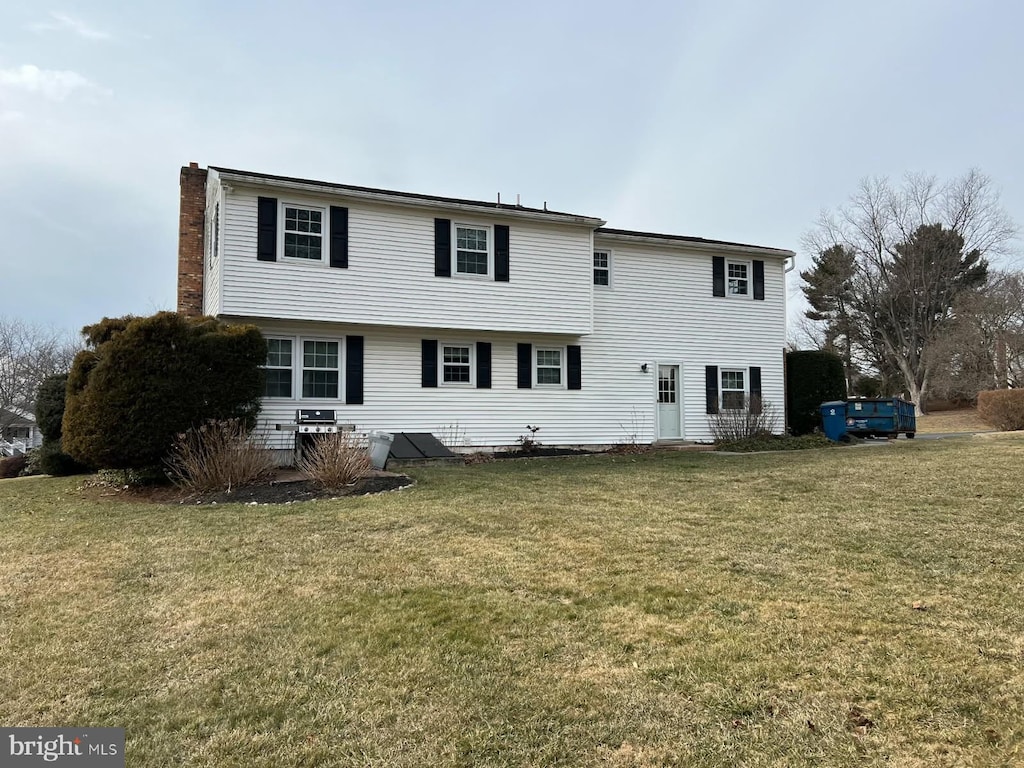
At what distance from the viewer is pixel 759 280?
57.4 feet

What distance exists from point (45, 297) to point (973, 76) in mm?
42861

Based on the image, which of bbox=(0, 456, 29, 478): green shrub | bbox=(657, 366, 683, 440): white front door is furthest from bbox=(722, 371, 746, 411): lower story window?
bbox=(0, 456, 29, 478): green shrub

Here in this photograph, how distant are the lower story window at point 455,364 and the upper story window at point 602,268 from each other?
13.7ft

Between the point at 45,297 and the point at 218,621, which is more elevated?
the point at 45,297

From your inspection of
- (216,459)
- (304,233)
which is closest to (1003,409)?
(304,233)

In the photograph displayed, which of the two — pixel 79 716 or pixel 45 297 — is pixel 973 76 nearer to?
pixel 79 716

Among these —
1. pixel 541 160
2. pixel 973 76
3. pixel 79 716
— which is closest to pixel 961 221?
pixel 973 76

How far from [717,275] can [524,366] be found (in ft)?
21.2

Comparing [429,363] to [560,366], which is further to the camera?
[560,366]

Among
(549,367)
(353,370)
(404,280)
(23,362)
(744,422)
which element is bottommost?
(744,422)

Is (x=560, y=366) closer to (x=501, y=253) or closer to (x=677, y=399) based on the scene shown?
(x=501, y=253)

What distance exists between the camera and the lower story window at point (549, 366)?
15.3m

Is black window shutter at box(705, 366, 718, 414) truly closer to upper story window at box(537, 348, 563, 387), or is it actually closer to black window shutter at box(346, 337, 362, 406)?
upper story window at box(537, 348, 563, 387)

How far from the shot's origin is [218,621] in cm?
379
